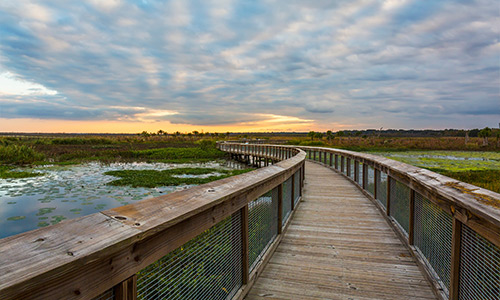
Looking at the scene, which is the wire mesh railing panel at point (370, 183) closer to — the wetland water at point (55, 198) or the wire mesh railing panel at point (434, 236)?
the wire mesh railing panel at point (434, 236)

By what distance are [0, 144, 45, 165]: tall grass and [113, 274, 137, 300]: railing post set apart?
26.7m

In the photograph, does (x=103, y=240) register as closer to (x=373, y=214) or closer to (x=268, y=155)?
(x=373, y=214)

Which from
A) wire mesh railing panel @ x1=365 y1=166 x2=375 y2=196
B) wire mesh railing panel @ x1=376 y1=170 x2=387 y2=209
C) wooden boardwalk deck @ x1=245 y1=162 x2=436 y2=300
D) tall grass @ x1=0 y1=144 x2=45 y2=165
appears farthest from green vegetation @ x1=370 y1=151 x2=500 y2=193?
tall grass @ x1=0 y1=144 x2=45 y2=165

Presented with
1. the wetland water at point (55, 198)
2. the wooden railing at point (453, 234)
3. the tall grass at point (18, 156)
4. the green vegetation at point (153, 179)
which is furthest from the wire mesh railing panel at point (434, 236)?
the tall grass at point (18, 156)

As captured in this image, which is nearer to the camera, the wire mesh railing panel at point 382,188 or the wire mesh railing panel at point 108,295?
the wire mesh railing panel at point 108,295

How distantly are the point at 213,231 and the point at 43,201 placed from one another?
11289 mm

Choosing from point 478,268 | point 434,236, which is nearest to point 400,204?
point 434,236

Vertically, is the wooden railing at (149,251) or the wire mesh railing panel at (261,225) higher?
the wooden railing at (149,251)

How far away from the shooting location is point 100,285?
3.69 ft

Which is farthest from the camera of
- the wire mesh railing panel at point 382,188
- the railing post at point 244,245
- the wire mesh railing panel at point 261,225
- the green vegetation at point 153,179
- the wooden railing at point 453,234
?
the green vegetation at point 153,179

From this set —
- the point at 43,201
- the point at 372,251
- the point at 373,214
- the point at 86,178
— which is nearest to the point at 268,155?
the point at 86,178

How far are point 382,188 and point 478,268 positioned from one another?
4071 mm

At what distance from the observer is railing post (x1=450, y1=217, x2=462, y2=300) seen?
2.32m

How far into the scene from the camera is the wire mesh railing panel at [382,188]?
5780mm
